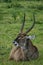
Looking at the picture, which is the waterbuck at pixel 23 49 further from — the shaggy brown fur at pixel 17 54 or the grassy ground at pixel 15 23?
the grassy ground at pixel 15 23

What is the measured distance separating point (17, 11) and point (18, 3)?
1977 millimetres

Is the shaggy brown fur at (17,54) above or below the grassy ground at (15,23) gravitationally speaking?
above

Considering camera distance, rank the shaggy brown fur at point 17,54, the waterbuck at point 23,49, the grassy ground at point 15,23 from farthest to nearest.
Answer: the grassy ground at point 15,23
the shaggy brown fur at point 17,54
the waterbuck at point 23,49

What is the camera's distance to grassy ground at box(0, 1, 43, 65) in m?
8.00

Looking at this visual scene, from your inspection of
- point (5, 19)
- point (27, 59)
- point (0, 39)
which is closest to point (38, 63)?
point (27, 59)

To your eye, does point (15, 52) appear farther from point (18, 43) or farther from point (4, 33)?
point (4, 33)

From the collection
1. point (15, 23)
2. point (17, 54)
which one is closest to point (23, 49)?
point (17, 54)

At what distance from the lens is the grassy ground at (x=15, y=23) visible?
8.00 m

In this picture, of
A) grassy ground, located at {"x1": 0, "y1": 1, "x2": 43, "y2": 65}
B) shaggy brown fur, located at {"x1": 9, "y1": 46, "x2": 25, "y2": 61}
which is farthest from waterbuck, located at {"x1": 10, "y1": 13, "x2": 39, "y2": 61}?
grassy ground, located at {"x1": 0, "y1": 1, "x2": 43, "y2": 65}

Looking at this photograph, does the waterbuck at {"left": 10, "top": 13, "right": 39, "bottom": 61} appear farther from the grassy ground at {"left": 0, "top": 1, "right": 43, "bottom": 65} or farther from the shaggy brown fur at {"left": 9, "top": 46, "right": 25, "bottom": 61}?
the grassy ground at {"left": 0, "top": 1, "right": 43, "bottom": 65}

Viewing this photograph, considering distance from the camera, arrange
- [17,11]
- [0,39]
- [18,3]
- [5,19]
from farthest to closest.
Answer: [18,3]
[17,11]
[5,19]
[0,39]

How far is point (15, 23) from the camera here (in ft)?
37.8

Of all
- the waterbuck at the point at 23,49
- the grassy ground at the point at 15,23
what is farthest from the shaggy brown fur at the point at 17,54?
the grassy ground at the point at 15,23

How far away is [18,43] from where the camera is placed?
23.6 feet
